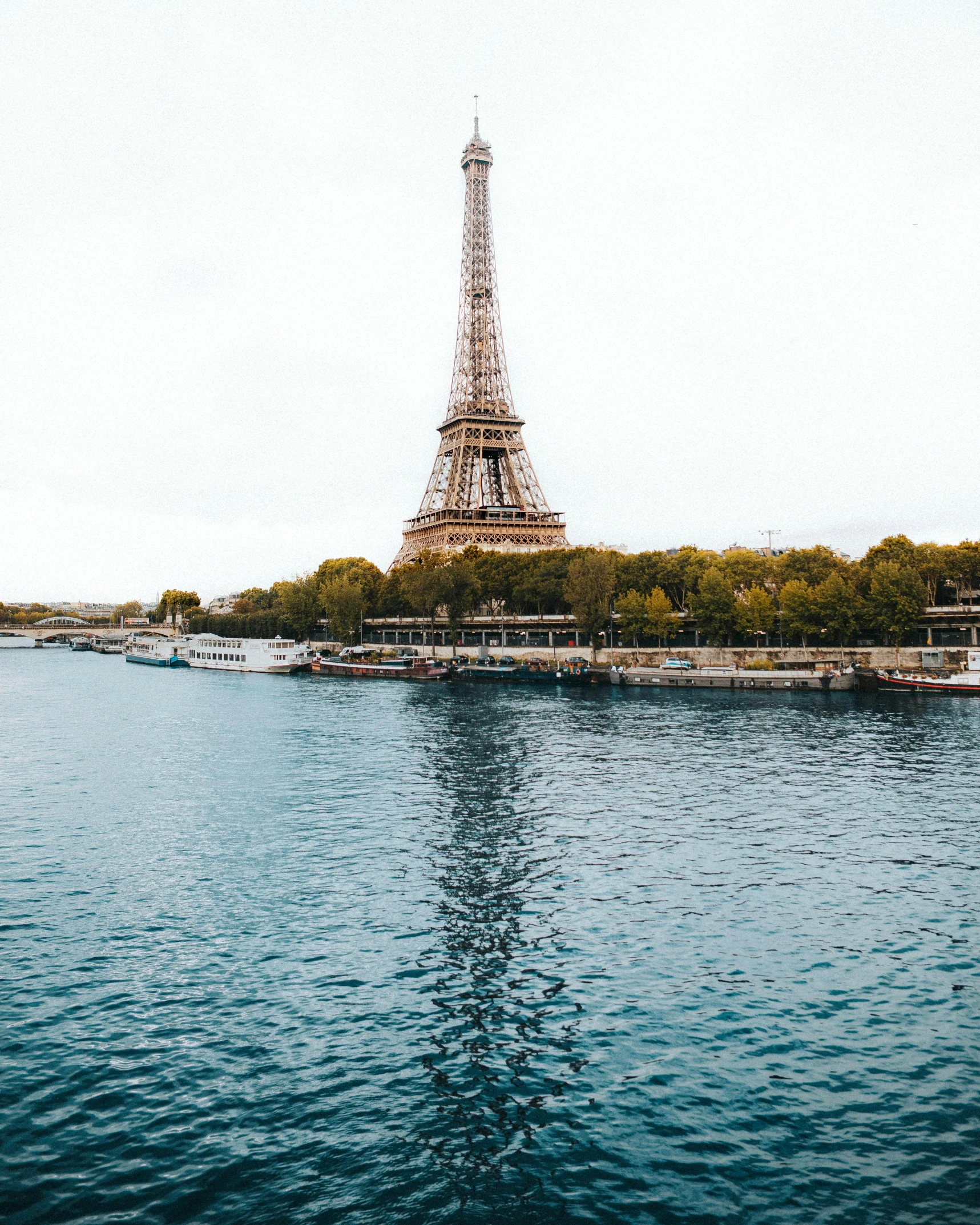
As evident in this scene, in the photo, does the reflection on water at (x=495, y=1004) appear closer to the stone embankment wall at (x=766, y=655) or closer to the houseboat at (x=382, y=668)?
the stone embankment wall at (x=766, y=655)

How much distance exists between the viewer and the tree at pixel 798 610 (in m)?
94.7

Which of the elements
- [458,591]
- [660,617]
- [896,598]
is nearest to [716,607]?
[660,617]

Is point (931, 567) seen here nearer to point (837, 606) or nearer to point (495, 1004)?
point (837, 606)

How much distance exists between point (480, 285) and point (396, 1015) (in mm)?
146054

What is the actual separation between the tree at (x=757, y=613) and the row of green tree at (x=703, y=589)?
0.14 m

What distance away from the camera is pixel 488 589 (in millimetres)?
121750

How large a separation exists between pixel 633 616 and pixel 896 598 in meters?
28.3

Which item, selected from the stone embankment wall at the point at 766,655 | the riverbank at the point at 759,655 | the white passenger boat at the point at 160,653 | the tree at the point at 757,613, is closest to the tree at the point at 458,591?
the riverbank at the point at 759,655

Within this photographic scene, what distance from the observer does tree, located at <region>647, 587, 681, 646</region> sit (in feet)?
340

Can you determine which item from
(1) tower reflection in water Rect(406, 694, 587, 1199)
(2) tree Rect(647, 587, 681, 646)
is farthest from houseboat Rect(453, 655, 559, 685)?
(1) tower reflection in water Rect(406, 694, 587, 1199)

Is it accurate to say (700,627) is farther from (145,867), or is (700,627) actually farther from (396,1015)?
(396,1015)

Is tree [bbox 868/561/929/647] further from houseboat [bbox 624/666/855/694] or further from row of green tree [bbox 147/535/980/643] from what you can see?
houseboat [bbox 624/666/855/694]

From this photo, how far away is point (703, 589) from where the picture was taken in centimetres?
10181

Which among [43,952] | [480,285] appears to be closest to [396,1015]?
[43,952]
